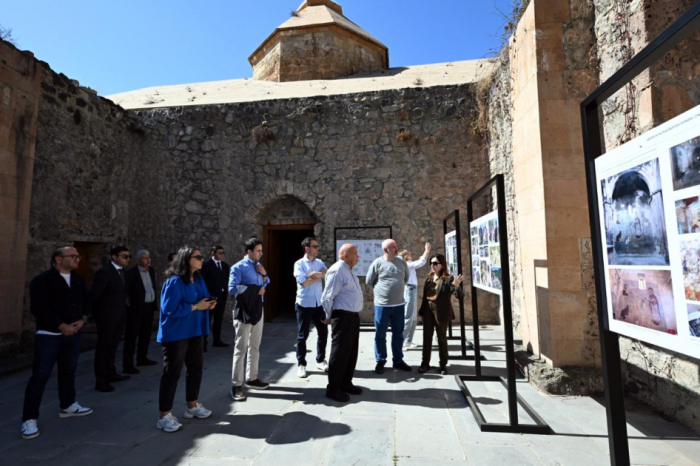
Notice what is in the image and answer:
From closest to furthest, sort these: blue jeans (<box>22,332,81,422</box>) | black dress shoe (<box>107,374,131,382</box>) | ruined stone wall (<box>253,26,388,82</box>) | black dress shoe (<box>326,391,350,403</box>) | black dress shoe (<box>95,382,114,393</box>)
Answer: blue jeans (<box>22,332,81,422</box>), black dress shoe (<box>326,391,350,403</box>), black dress shoe (<box>95,382,114,393</box>), black dress shoe (<box>107,374,131,382</box>), ruined stone wall (<box>253,26,388,82</box>)

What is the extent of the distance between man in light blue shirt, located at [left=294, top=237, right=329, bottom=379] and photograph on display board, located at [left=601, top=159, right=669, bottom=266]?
131 inches

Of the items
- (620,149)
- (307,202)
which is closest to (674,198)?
(620,149)

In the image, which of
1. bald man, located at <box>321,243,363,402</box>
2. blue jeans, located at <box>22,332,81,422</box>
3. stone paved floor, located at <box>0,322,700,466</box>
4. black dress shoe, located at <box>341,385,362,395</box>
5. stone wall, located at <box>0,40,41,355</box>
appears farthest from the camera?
stone wall, located at <box>0,40,41,355</box>

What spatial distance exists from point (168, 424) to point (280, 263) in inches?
334

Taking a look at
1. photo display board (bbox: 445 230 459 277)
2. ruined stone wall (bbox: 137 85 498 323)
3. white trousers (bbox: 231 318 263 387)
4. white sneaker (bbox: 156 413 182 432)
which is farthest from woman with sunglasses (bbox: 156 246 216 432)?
ruined stone wall (bbox: 137 85 498 323)

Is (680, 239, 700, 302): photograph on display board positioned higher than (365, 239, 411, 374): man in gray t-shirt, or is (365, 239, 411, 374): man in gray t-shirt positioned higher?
(680, 239, 700, 302): photograph on display board

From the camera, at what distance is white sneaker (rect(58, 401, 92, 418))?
3434mm

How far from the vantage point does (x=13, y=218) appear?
568 cm

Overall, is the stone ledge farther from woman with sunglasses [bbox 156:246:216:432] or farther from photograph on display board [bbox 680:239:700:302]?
woman with sunglasses [bbox 156:246:216:432]

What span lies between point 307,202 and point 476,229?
5.09 meters

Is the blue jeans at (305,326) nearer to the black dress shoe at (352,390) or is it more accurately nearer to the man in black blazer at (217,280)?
the black dress shoe at (352,390)

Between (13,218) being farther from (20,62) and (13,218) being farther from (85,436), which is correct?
Answer: (85,436)

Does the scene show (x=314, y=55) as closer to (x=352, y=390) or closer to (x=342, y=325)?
(x=342, y=325)

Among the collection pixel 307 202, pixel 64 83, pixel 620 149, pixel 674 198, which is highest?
pixel 64 83
